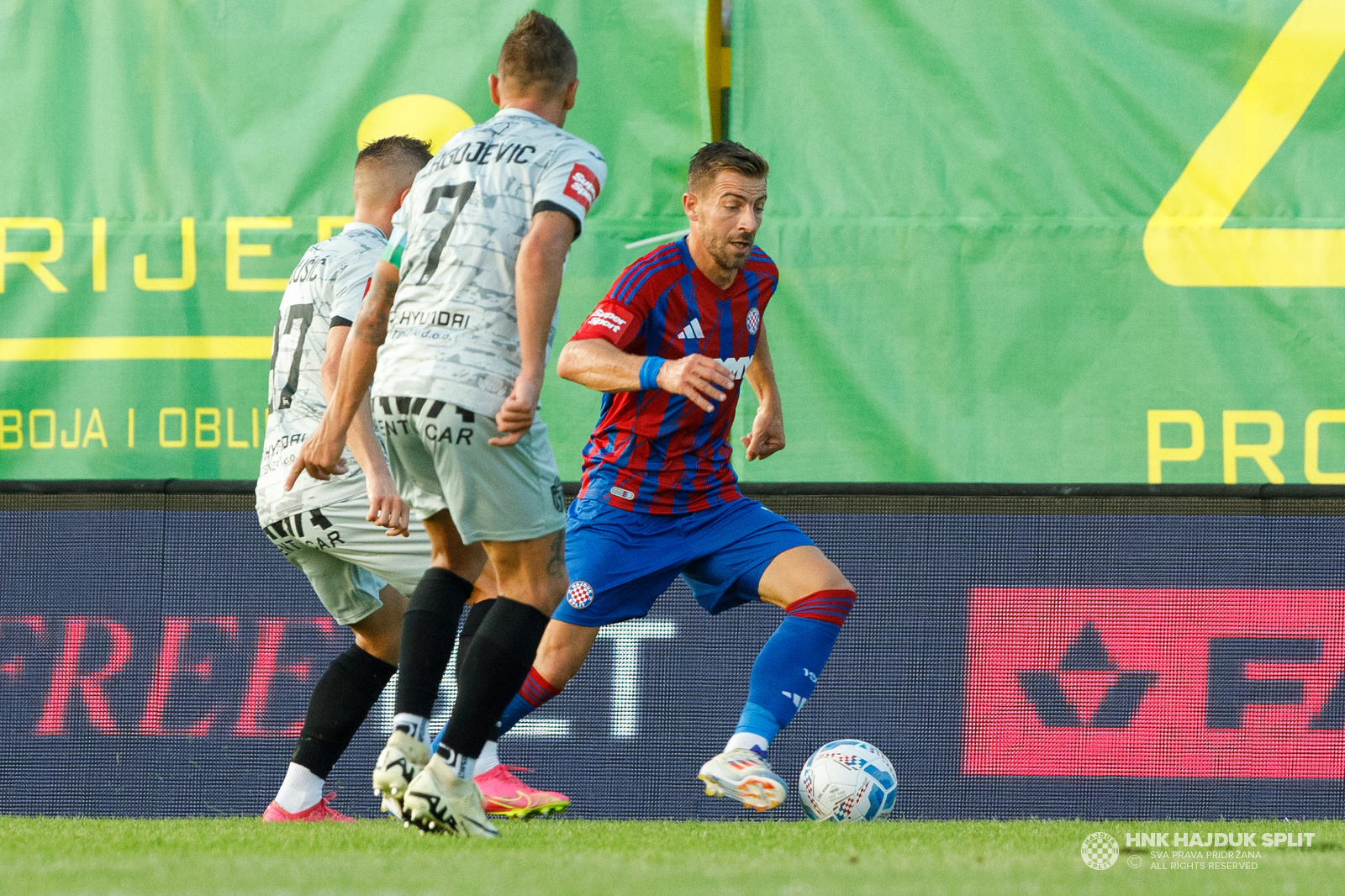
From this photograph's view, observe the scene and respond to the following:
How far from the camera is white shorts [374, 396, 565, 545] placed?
3.47m

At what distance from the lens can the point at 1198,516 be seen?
187 inches

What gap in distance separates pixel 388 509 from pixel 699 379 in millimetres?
832

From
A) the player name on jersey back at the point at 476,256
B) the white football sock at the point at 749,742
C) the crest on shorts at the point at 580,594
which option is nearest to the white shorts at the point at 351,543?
the crest on shorts at the point at 580,594

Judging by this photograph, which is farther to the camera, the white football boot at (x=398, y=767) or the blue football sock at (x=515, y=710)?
the blue football sock at (x=515, y=710)

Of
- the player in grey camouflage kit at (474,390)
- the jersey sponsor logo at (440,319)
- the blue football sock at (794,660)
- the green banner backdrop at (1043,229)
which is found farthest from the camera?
the green banner backdrop at (1043,229)

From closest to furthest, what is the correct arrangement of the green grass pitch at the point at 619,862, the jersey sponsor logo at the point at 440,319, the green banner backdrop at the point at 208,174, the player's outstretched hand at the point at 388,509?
the green grass pitch at the point at 619,862, the jersey sponsor logo at the point at 440,319, the player's outstretched hand at the point at 388,509, the green banner backdrop at the point at 208,174

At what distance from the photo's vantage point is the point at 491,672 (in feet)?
11.3

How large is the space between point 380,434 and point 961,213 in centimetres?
309

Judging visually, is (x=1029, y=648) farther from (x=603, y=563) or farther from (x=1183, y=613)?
(x=603, y=563)

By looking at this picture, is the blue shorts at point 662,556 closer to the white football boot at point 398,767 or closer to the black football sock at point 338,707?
the black football sock at point 338,707

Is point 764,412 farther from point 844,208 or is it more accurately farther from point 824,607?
point 844,208

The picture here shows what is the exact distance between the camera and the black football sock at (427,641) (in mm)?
3637

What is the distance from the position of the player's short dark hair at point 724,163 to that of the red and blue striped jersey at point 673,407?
0.69 ft

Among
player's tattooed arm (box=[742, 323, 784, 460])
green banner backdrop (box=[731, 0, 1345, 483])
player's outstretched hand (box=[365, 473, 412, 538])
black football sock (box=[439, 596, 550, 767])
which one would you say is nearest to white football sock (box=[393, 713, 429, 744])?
black football sock (box=[439, 596, 550, 767])
